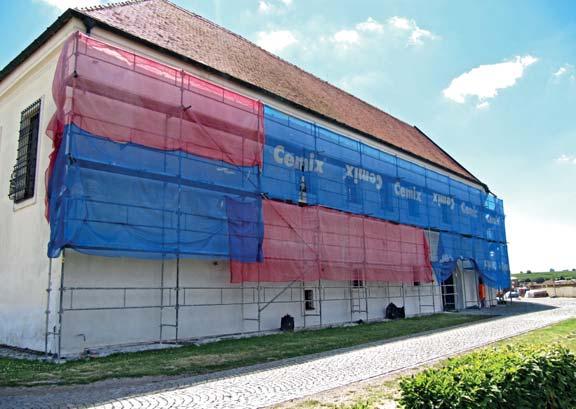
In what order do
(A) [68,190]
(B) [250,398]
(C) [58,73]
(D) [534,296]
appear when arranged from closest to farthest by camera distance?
(B) [250,398]
(A) [68,190]
(C) [58,73]
(D) [534,296]

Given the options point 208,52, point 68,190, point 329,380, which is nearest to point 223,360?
point 329,380

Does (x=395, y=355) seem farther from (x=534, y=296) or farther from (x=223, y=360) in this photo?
(x=534, y=296)

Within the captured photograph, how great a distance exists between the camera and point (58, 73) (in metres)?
11.4

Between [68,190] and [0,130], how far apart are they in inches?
289

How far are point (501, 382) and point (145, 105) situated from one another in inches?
406

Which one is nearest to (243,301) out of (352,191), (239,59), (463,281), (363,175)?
(352,191)

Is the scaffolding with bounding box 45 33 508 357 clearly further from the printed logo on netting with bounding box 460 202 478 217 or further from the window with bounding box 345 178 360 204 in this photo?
the printed logo on netting with bounding box 460 202 478 217

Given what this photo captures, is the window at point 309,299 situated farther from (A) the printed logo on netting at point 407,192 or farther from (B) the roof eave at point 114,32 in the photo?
(A) the printed logo on netting at point 407,192

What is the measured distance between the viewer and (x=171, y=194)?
39.9ft

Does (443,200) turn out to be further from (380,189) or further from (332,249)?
(332,249)

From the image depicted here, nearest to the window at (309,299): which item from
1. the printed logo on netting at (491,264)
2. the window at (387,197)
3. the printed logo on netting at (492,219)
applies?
the window at (387,197)

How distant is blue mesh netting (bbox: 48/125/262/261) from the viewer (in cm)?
1039

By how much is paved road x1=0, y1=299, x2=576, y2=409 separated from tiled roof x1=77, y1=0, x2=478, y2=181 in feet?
30.7

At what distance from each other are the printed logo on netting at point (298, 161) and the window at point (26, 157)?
6.99 meters
